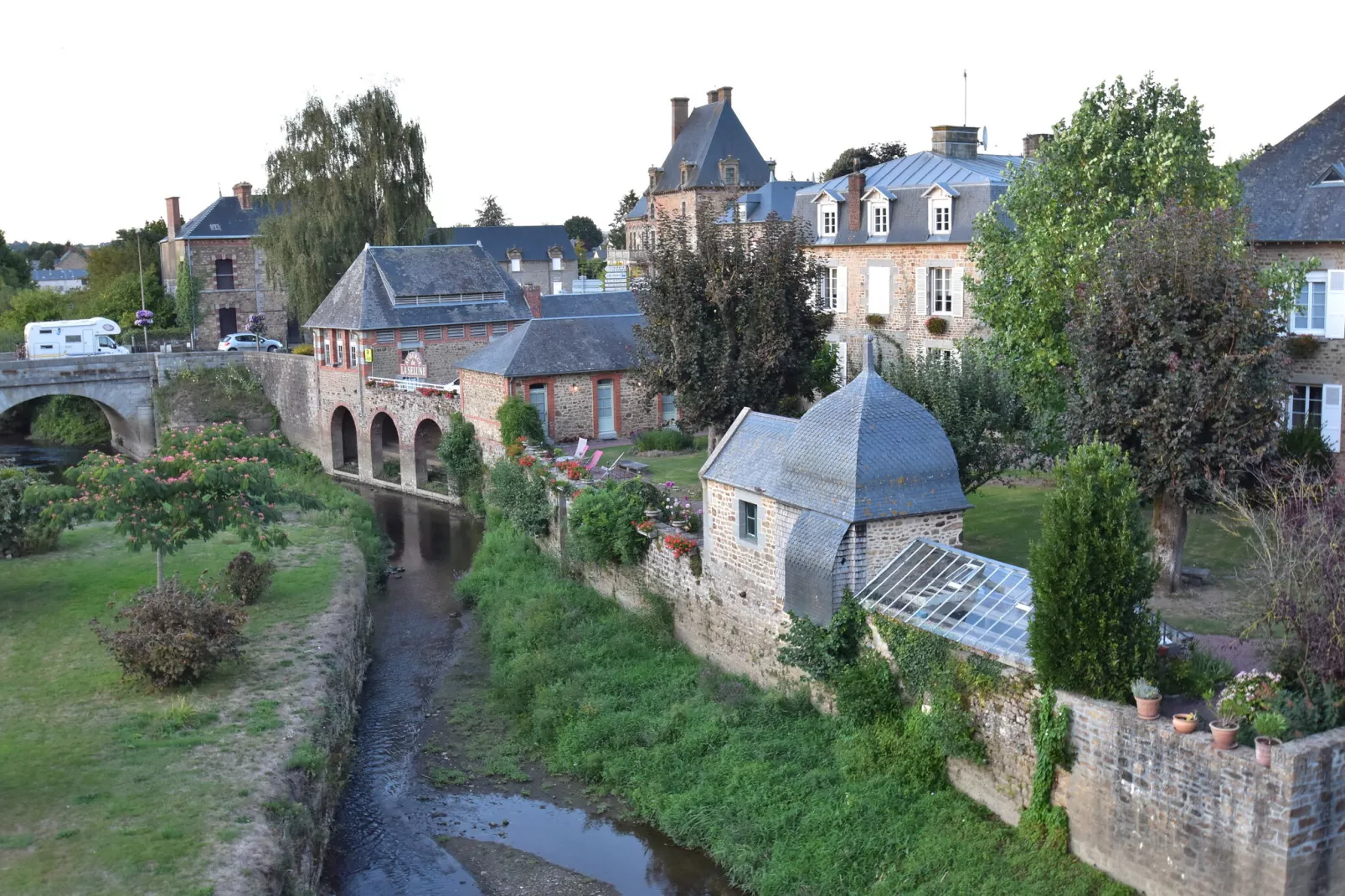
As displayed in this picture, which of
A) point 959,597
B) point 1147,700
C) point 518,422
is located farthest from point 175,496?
point 1147,700

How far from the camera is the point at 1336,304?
20.5 m

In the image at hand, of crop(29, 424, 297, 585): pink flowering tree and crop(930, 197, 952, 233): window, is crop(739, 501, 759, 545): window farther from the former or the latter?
crop(930, 197, 952, 233): window

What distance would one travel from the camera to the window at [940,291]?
94.2 ft

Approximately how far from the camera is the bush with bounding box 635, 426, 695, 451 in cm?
2977

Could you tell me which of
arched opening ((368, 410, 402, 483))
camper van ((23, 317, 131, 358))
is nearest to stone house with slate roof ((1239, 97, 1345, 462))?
arched opening ((368, 410, 402, 483))

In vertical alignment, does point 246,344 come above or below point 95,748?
above

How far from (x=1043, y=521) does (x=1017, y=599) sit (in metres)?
1.55

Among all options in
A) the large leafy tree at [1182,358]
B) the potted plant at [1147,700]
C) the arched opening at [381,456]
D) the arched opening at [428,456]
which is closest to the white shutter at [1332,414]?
the large leafy tree at [1182,358]

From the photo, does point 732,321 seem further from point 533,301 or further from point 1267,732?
point 533,301

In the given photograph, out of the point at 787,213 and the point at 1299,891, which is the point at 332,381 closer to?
the point at 787,213

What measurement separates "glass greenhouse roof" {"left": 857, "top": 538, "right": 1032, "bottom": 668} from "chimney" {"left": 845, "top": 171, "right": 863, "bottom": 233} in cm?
1737

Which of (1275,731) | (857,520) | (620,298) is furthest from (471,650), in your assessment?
(620,298)

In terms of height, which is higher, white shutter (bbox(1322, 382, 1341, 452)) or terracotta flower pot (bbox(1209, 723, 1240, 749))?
white shutter (bbox(1322, 382, 1341, 452))

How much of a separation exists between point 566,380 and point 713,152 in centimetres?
2190
